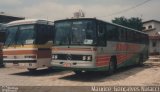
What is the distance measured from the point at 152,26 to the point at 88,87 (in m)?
48.8

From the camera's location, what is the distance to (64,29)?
45.1 ft

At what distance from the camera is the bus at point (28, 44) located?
48.6 ft

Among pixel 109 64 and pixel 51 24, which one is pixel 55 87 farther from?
pixel 51 24

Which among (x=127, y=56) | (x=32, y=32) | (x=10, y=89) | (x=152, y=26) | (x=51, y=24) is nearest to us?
(x=10, y=89)

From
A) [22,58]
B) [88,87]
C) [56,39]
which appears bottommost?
[88,87]

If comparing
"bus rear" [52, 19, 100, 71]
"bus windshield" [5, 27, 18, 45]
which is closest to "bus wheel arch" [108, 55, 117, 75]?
"bus rear" [52, 19, 100, 71]

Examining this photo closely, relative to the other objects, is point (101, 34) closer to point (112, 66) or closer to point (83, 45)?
point (83, 45)

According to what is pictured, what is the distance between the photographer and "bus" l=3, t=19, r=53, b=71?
48.6ft

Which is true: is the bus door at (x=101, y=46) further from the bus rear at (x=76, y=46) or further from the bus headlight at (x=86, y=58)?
the bus headlight at (x=86, y=58)

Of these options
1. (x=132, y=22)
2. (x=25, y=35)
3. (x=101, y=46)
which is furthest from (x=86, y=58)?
(x=132, y=22)

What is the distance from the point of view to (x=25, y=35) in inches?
596

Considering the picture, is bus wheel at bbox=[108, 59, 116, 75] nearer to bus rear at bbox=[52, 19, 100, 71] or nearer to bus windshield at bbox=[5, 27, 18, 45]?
bus rear at bbox=[52, 19, 100, 71]

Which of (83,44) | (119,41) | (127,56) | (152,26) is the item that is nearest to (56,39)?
(83,44)

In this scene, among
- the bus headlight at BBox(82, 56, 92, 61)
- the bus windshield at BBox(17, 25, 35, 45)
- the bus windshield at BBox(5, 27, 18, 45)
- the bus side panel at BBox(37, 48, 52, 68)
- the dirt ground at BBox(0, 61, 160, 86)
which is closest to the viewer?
the dirt ground at BBox(0, 61, 160, 86)
